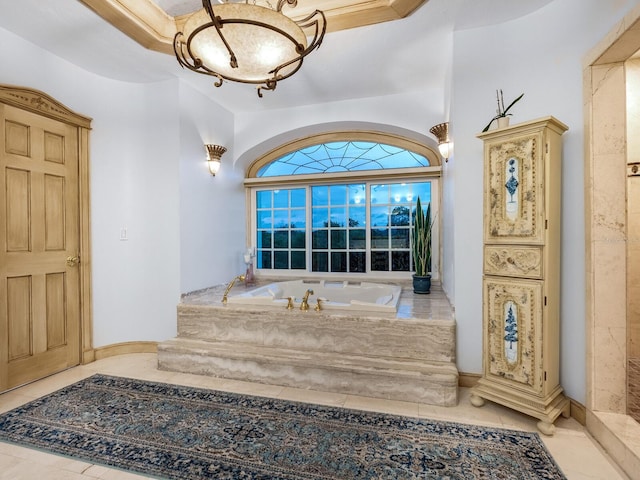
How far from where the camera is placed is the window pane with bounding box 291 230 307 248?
14.6 feet

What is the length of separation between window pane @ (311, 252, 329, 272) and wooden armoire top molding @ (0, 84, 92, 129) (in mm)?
2673

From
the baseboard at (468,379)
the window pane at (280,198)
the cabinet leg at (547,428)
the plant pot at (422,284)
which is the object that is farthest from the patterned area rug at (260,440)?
the window pane at (280,198)

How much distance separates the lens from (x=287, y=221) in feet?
14.8

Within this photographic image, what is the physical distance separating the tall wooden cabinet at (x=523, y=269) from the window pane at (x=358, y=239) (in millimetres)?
2061

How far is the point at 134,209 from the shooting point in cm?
335

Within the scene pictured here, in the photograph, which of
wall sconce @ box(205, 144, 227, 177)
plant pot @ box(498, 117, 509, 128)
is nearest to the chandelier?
plant pot @ box(498, 117, 509, 128)

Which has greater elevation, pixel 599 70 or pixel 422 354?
pixel 599 70

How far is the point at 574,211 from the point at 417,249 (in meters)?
1.40

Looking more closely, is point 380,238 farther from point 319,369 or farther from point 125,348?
point 125,348

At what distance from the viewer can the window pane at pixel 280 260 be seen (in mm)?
4500

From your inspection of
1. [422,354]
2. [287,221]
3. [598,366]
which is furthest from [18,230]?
[598,366]

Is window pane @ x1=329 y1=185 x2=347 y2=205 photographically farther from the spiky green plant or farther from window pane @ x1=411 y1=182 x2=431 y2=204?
the spiky green plant

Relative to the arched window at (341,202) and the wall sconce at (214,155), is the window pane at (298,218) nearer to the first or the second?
the arched window at (341,202)

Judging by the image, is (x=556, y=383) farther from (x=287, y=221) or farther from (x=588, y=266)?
(x=287, y=221)
